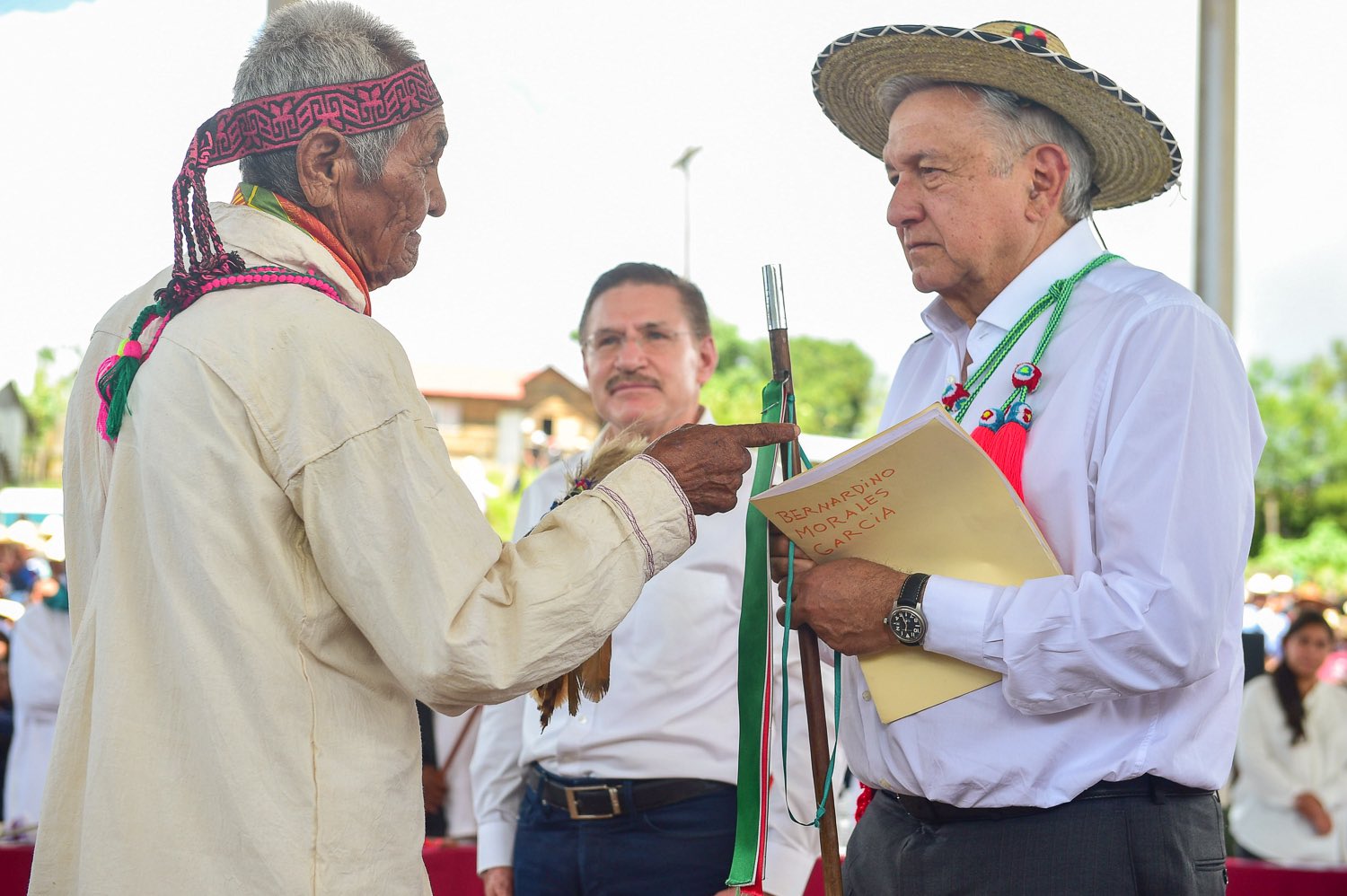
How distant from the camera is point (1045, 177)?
211 cm

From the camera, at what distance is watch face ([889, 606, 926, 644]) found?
1.82 meters

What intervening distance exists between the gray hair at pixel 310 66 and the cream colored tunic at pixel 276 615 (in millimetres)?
253

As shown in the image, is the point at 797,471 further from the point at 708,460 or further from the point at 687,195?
the point at 687,195

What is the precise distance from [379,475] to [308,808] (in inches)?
15.9

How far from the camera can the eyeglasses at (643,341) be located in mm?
3141

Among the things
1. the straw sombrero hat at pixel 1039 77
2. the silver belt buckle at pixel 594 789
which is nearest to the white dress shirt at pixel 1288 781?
the silver belt buckle at pixel 594 789

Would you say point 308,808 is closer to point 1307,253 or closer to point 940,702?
point 940,702

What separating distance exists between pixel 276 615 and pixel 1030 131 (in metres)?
1.42

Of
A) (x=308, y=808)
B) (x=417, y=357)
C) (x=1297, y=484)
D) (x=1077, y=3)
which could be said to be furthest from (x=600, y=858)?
(x=1297, y=484)

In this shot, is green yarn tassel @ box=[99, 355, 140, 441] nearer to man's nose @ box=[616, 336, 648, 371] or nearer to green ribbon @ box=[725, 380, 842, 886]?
green ribbon @ box=[725, 380, 842, 886]

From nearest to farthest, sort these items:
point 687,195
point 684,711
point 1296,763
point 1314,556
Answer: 1. point 684,711
2. point 1296,763
3. point 687,195
4. point 1314,556

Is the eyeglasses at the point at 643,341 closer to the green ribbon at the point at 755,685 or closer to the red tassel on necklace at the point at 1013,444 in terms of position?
the green ribbon at the point at 755,685

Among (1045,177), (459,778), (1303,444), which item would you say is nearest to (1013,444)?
(1045,177)

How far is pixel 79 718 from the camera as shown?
1.59 meters
